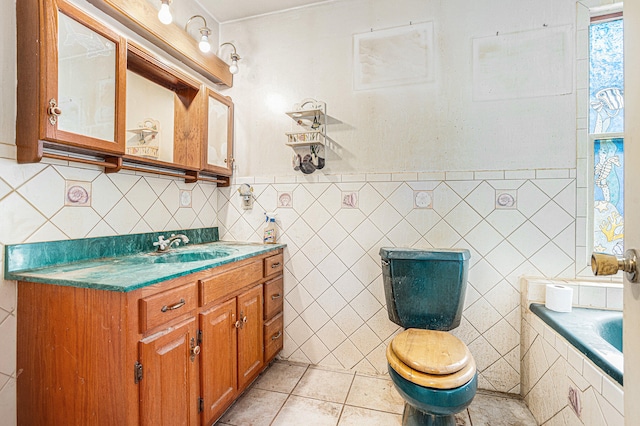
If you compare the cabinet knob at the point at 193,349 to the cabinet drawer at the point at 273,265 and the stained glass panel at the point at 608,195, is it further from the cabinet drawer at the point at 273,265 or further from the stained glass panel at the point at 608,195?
the stained glass panel at the point at 608,195

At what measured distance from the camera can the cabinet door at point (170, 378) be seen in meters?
1.12

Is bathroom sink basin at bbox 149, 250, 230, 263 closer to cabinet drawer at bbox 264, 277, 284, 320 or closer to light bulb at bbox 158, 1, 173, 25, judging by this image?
cabinet drawer at bbox 264, 277, 284, 320

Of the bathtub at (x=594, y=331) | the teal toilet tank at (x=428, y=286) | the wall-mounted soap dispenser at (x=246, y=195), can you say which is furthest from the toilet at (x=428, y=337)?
the wall-mounted soap dispenser at (x=246, y=195)

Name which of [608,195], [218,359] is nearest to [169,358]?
[218,359]

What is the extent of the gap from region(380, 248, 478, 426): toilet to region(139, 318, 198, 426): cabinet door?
0.87m

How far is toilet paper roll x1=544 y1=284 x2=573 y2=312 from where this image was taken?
1.54 metres

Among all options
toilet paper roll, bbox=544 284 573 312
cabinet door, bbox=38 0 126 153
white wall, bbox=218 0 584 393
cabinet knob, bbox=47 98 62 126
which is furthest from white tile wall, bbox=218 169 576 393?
cabinet knob, bbox=47 98 62 126

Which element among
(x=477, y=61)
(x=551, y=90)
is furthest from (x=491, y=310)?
(x=477, y=61)

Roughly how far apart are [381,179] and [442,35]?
3.15 feet

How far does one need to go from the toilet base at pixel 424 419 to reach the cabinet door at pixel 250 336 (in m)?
0.87

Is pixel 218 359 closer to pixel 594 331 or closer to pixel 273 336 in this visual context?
pixel 273 336

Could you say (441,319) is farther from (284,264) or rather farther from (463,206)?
(284,264)

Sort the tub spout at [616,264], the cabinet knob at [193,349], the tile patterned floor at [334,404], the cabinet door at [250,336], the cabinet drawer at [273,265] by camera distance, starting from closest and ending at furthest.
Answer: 1. the tub spout at [616,264]
2. the cabinet knob at [193,349]
3. the tile patterned floor at [334,404]
4. the cabinet door at [250,336]
5. the cabinet drawer at [273,265]

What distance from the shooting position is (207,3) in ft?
7.03
